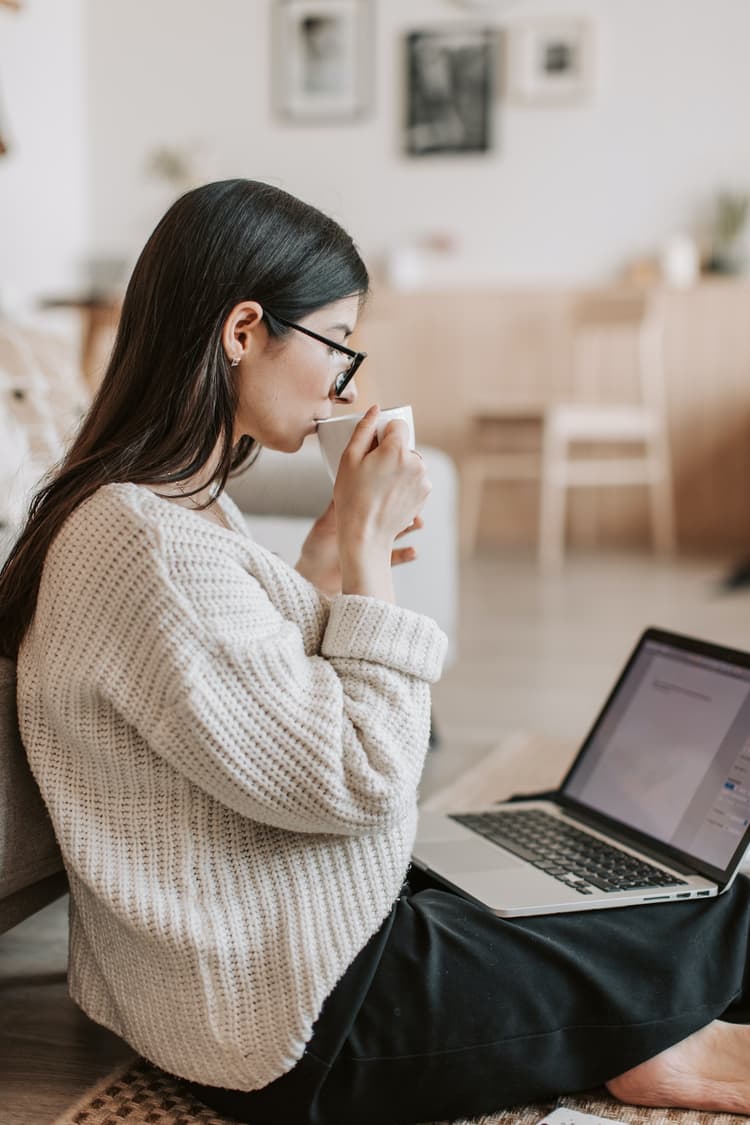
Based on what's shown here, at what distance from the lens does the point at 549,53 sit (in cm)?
497

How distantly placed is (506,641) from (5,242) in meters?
2.65

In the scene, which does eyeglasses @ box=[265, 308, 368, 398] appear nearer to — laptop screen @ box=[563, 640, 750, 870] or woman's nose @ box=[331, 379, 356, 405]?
woman's nose @ box=[331, 379, 356, 405]

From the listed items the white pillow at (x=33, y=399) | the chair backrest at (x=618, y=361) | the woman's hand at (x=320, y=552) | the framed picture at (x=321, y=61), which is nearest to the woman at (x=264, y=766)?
the woman's hand at (x=320, y=552)

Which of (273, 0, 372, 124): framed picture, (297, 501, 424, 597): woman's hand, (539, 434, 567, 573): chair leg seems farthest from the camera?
(273, 0, 372, 124): framed picture

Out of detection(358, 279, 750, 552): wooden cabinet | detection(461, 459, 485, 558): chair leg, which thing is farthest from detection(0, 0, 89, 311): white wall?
detection(461, 459, 485, 558): chair leg

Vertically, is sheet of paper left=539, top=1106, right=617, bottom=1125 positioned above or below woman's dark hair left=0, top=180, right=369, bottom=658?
below

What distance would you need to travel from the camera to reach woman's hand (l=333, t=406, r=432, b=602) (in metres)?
0.99

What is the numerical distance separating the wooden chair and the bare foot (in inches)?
139

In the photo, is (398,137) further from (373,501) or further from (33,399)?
(373,501)

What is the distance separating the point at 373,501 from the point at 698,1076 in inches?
22.9

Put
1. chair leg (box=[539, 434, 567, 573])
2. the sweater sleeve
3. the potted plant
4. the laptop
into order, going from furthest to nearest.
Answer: the potted plant → chair leg (box=[539, 434, 567, 573]) → the laptop → the sweater sleeve

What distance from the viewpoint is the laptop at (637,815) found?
113 cm

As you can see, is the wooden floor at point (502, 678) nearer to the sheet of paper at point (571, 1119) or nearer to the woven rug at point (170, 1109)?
→ the woven rug at point (170, 1109)

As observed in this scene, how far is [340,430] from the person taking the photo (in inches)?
41.6
